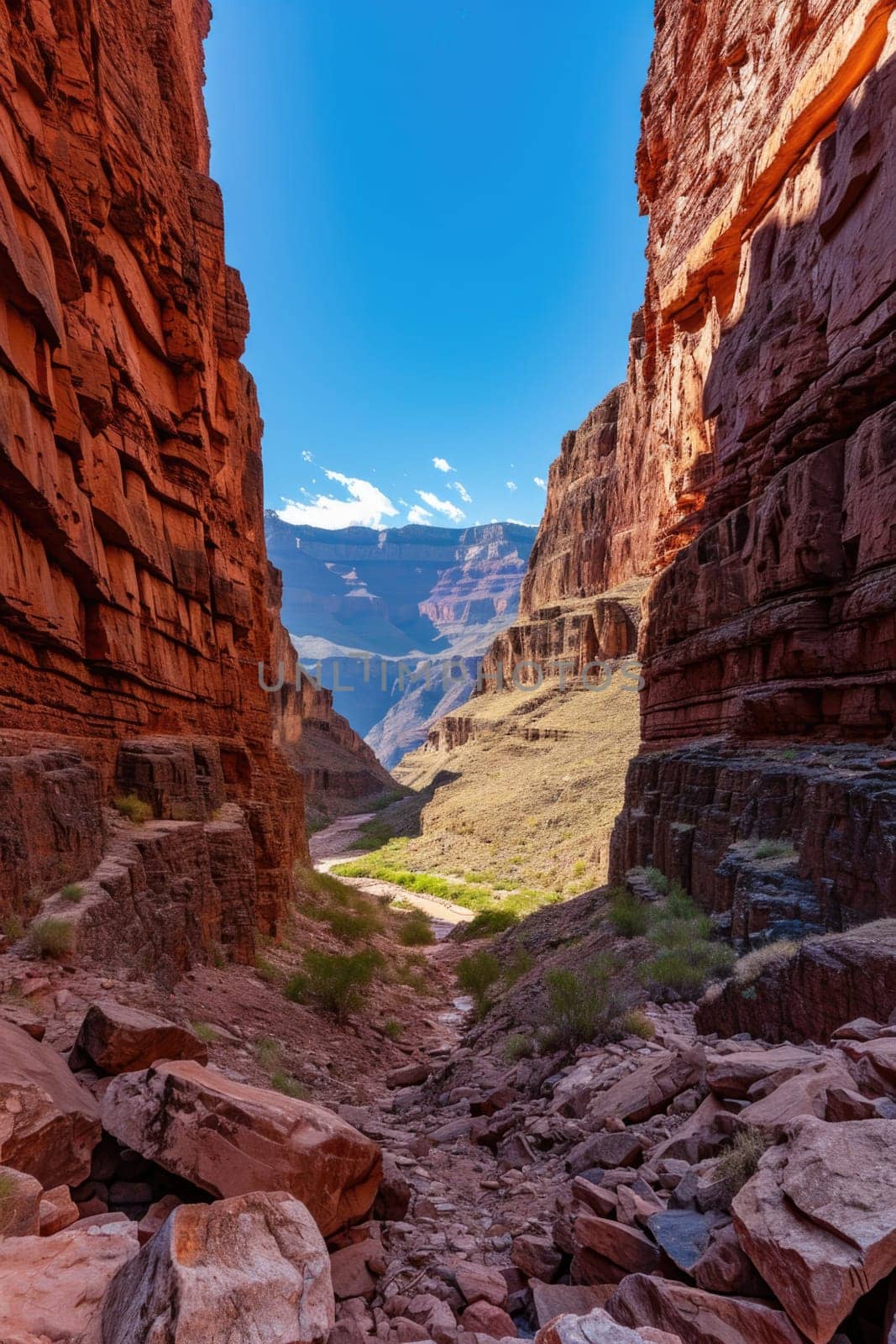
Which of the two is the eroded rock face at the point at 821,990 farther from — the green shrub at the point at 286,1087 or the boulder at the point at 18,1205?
the boulder at the point at 18,1205

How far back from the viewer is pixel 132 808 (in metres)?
10.4

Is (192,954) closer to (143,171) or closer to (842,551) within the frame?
(842,551)

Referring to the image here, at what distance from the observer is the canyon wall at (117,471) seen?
816 centimetres

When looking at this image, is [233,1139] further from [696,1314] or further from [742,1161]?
[742,1161]

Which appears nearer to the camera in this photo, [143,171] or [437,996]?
[143,171]

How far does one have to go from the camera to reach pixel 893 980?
476 centimetres

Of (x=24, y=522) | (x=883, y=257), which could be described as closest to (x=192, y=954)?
(x=24, y=522)

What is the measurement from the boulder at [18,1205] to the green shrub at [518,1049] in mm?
7255

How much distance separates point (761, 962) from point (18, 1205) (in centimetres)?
621

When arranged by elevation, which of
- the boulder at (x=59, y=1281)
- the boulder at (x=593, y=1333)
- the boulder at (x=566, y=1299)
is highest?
the boulder at (x=59, y=1281)

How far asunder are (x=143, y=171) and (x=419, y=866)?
32819 millimetres

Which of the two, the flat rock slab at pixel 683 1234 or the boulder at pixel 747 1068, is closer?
the flat rock slab at pixel 683 1234

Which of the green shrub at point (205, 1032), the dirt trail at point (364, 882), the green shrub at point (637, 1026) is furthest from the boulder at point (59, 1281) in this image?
the dirt trail at point (364, 882)

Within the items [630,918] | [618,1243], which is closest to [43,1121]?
[618,1243]
